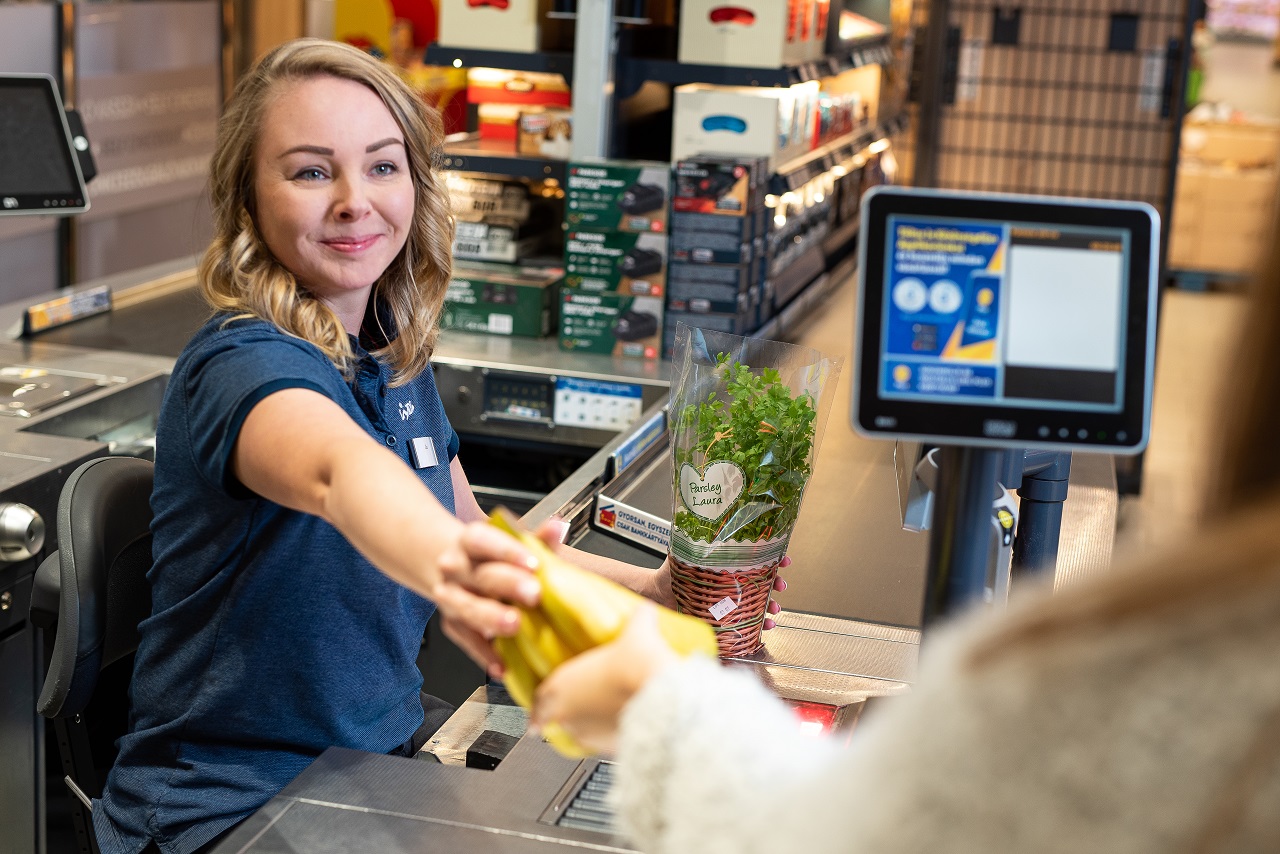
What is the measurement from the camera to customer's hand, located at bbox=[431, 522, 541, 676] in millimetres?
1003

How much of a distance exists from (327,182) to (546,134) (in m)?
1.80

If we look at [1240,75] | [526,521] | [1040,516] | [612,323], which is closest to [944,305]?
[1040,516]

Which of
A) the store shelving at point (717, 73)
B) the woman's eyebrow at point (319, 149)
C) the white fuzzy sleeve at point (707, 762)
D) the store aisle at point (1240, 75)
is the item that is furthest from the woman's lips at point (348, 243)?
the store aisle at point (1240, 75)

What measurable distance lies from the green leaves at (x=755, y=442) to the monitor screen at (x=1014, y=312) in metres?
0.56

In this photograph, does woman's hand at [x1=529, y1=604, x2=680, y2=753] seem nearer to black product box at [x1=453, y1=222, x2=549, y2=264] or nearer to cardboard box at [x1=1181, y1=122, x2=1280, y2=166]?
black product box at [x1=453, y1=222, x2=549, y2=264]

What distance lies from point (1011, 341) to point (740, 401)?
61 centimetres

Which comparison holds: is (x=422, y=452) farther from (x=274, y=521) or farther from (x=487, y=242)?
(x=487, y=242)

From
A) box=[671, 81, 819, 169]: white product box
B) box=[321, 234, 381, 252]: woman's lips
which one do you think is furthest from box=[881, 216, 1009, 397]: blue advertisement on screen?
box=[671, 81, 819, 169]: white product box

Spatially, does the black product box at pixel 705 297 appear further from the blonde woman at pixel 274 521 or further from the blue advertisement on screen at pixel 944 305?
the blue advertisement on screen at pixel 944 305

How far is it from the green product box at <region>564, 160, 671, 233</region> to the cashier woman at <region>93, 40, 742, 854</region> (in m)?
1.45

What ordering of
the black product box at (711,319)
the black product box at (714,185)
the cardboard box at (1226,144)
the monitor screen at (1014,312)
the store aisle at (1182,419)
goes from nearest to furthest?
the store aisle at (1182,419) < the monitor screen at (1014,312) < the black product box at (714,185) < the black product box at (711,319) < the cardboard box at (1226,144)

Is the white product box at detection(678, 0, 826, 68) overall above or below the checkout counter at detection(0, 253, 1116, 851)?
above

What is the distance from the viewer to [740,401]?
162 cm

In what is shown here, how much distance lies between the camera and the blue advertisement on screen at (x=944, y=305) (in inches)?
40.8
